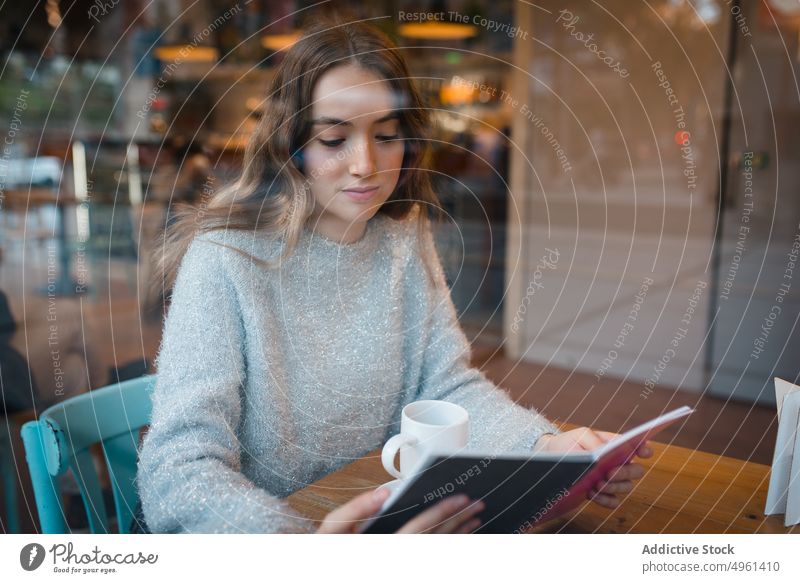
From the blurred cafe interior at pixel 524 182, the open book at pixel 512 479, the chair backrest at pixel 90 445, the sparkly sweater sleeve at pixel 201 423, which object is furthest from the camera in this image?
the blurred cafe interior at pixel 524 182

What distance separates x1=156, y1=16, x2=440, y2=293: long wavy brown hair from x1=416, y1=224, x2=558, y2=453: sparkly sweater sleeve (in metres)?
0.21

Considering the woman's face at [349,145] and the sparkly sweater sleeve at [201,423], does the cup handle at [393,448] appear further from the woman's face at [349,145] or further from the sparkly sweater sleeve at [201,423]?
the woman's face at [349,145]

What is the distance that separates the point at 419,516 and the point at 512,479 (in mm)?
100

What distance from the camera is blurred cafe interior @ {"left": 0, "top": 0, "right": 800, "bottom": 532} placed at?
96 centimetres

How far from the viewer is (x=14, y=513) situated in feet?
3.01

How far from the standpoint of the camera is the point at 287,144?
787 millimetres

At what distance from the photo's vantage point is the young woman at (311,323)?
69 cm

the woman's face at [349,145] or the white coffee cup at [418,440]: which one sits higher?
the woman's face at [349,145]

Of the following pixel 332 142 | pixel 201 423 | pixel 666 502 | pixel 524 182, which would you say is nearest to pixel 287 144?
pixel 332 142

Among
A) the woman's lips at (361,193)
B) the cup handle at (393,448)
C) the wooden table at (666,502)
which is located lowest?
the wooden table at (666,502)

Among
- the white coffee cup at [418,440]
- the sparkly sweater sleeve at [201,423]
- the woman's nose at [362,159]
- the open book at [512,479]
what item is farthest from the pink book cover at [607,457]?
the woman's nose at [362,159]

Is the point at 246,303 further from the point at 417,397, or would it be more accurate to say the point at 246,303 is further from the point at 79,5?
the point at 79,5

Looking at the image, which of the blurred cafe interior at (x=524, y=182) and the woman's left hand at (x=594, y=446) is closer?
the woman's left hand at (x=594, y=446)
